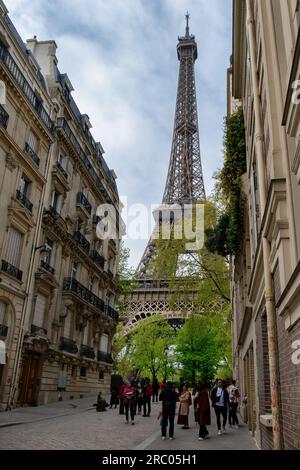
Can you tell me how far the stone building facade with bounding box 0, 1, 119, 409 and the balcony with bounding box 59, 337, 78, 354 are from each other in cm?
6

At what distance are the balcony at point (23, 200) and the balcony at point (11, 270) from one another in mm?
3165

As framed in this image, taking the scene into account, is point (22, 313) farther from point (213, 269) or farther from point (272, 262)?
point (272, 262)

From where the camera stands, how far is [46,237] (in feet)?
73.4

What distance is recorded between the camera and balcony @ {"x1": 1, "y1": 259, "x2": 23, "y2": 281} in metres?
17.5

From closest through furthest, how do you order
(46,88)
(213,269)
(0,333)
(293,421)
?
(293,421) → (0,333) → (213,269) → (46,88)

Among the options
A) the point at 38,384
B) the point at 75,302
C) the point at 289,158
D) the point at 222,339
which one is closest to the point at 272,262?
the point at 289,158

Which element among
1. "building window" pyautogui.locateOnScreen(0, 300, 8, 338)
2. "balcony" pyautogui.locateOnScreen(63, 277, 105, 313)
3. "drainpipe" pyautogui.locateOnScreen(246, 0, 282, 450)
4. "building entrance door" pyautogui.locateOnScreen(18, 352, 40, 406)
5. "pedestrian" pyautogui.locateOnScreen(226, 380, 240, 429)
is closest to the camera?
"drainpipe" pyautogui.locateOnScreen(246, 0, 282, 450)

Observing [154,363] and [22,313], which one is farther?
[154,363]

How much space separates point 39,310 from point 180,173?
53.1 meters

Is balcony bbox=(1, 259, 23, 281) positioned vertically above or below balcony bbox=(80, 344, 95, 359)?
above

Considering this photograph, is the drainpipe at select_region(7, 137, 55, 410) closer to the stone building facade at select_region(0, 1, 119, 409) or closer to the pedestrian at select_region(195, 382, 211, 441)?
the stone building facade at select_region(0, 1, 119, 409)

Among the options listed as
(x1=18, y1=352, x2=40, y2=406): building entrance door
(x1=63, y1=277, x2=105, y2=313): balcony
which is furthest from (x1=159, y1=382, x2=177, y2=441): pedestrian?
(x1=63, y1=277, x2=105, y2=313): balcony

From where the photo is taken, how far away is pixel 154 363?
5203cm

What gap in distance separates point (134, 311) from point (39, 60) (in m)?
37.0
